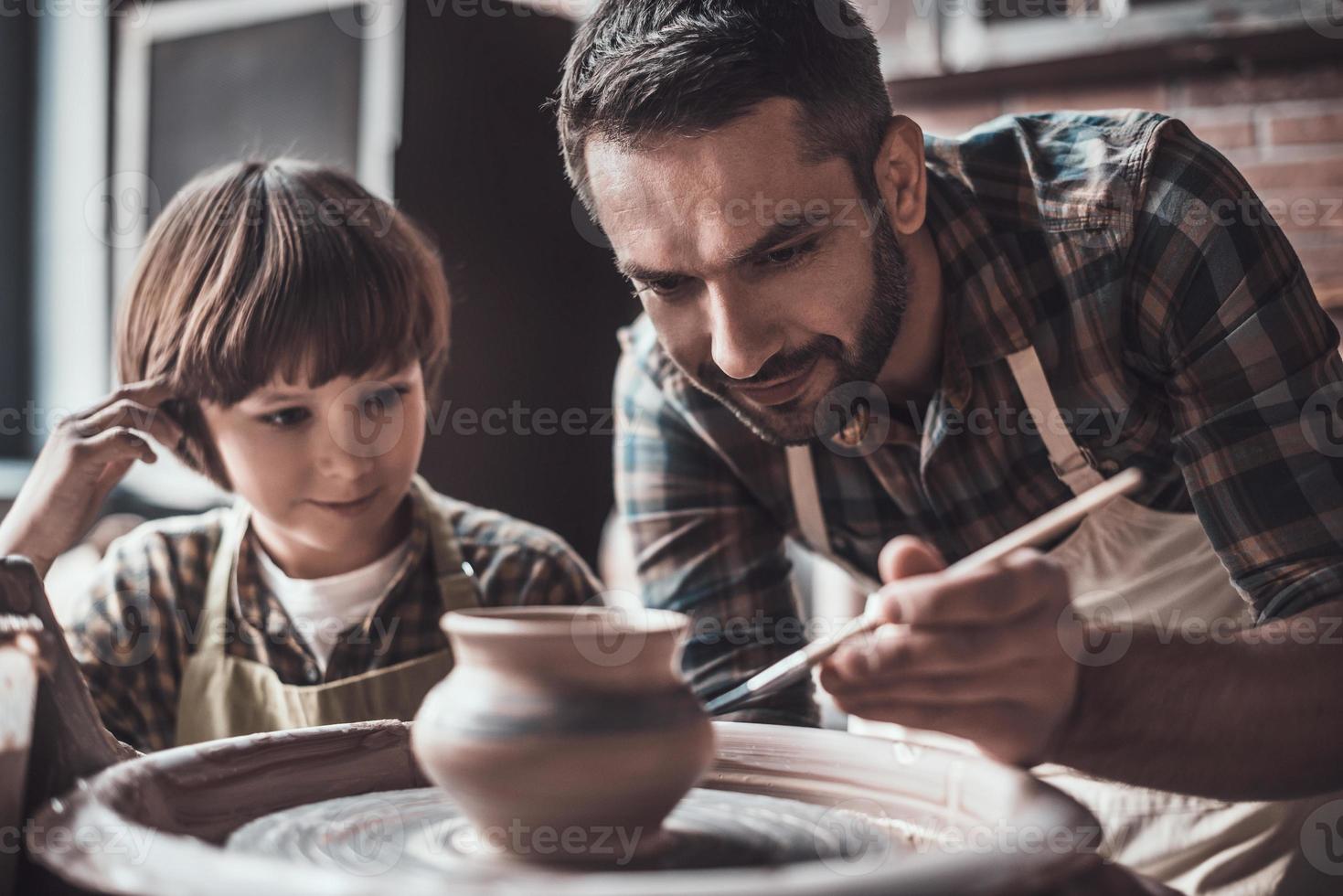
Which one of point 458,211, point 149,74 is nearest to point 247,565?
point 458,211

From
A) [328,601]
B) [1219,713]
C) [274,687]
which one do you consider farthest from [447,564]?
[1219,713]

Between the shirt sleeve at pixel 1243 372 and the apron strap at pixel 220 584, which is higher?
the shirt sleeve at pixel 1243 372

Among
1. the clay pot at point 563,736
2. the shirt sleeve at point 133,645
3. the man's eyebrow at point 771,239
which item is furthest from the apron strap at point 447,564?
the clay pot at point 563,736

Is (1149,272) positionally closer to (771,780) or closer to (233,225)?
(771,780)

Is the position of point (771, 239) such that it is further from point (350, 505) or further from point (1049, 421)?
point (350, 505)

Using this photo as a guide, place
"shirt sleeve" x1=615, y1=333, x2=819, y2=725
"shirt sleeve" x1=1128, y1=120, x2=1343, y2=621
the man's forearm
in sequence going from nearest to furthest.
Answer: the man's forearm, "shirt sleeve" x1=1128, y1=120, x2=1343, y2=621, "shirt sleeve" x1=615, y1=333, x2=819, y2=725

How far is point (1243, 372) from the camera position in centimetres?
120

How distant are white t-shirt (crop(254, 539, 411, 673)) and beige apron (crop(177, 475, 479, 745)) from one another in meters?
0.06

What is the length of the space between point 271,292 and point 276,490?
26 cm

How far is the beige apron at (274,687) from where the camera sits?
5.24ft

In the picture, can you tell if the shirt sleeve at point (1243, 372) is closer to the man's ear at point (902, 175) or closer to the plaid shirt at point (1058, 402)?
the plaid shirt at point (1058, 402)

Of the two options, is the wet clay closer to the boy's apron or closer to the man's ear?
the boy's apron

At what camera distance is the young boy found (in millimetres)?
1572

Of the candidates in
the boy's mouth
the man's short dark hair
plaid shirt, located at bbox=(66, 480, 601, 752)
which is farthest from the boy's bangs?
the man's short dark hair
